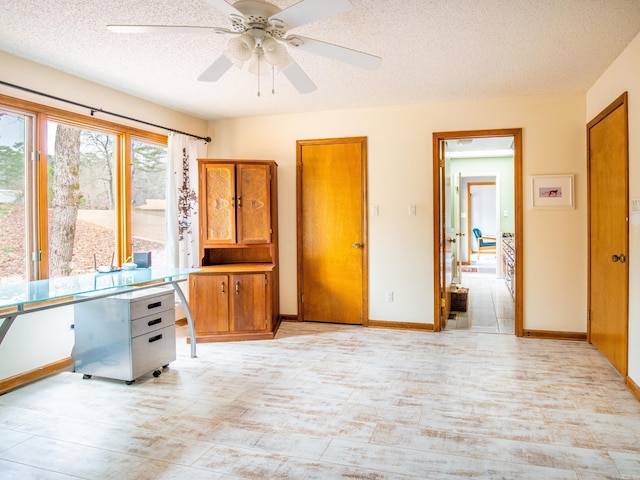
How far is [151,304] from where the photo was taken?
10.6 feet

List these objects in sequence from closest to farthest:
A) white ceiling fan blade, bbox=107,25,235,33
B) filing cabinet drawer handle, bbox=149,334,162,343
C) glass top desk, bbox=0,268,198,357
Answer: white ceiling fan blade, bbox=107,25,235,33 < glass top desk, bbox=0,268,198,357 < filing cabinet drawer handle, bbox=149,334,162,343

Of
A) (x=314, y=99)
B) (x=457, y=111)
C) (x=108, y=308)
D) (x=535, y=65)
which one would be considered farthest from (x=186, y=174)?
(x=535, y=65)

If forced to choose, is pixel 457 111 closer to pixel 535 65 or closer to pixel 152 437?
pixel 535 65

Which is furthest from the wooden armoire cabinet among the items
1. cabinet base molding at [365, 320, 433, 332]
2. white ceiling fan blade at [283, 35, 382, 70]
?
white ceiling fan blade at [283, 35, 382, 70]

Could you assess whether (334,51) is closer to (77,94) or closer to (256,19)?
(256,19)

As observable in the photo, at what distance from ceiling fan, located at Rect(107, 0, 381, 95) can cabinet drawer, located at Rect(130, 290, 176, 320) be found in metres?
1.66

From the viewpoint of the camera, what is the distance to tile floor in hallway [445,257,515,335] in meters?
→ 4.64

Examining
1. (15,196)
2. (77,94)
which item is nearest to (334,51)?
(77,94)

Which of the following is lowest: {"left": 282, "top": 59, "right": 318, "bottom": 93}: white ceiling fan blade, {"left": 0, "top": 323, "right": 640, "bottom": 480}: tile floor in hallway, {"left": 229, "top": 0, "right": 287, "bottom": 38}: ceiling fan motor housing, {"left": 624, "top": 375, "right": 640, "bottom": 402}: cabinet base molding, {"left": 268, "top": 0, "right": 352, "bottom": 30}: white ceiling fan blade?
{"left": 0, "top": 323, "right": 640, "bottom": 480}: tile floor in hallway

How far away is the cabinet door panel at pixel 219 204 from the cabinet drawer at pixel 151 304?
105cm

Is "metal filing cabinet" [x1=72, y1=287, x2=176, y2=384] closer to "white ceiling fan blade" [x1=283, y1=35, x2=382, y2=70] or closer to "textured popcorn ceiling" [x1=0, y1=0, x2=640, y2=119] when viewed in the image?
"textured popcorn ceiling" [x1=0, y1=0, x2=640, y2=119]

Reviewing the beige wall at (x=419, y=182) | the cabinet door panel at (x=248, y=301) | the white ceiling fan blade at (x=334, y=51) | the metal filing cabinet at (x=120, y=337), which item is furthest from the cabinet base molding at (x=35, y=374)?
the white ceiling fan blade at (x=334, y=51)

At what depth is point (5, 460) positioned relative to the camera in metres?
2.10

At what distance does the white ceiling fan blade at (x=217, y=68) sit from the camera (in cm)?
241
